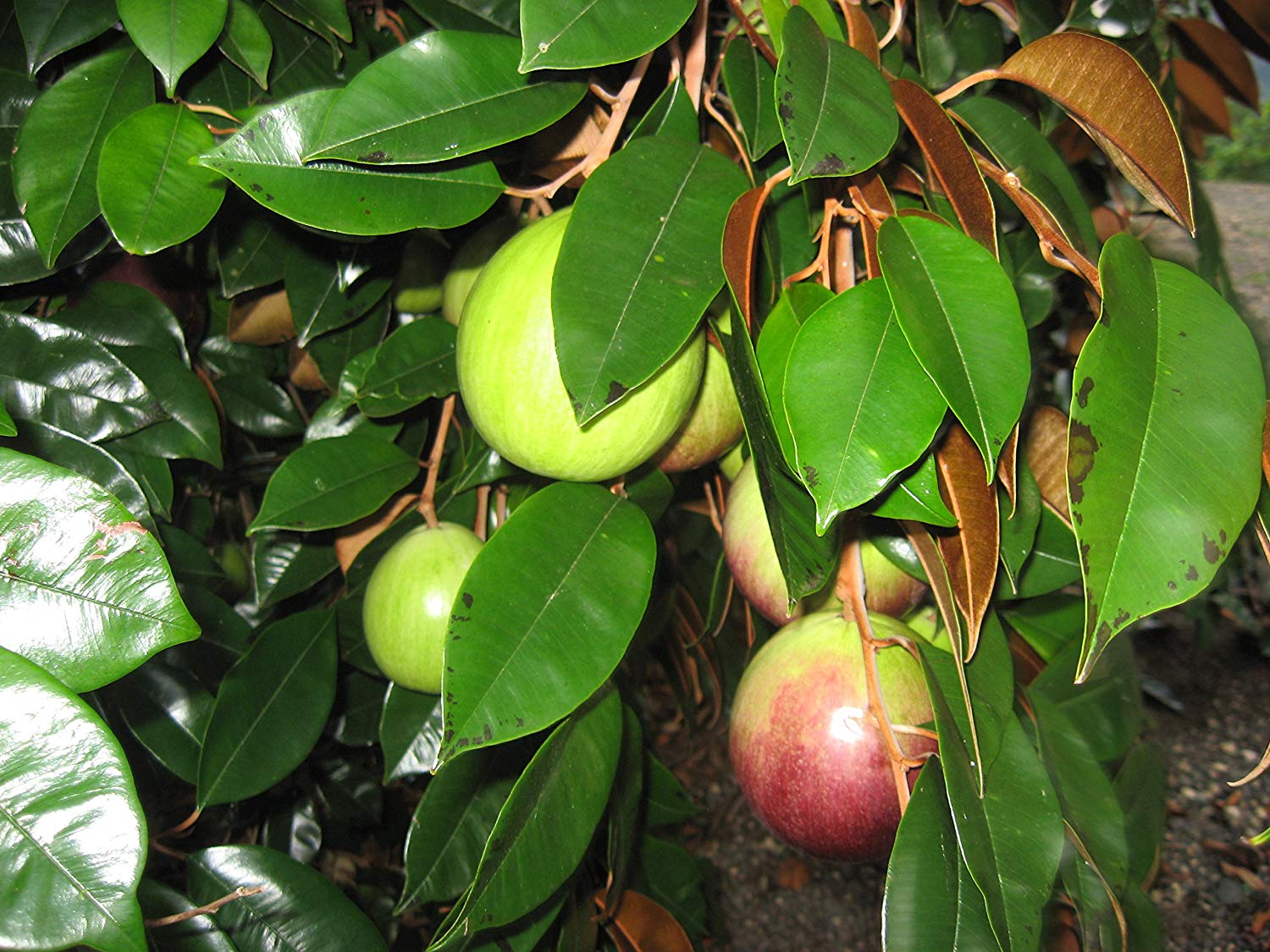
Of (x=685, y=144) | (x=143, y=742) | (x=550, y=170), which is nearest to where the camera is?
(x=685, y=144)

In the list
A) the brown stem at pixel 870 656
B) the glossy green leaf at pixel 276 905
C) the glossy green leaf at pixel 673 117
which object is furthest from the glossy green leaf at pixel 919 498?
the glossy green leaf at pixel 276 905

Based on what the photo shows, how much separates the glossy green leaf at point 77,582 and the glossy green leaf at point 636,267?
19 centimetres

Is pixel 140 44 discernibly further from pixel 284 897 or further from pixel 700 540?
pixel 700 540

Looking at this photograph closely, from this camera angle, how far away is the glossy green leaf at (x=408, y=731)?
0.74 meters

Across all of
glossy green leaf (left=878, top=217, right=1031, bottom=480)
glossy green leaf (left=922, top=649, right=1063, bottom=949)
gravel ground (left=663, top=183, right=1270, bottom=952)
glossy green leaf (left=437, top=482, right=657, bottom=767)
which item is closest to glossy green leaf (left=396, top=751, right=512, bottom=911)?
glossy green leaf (left=437, top=482, right=657, bottom=767)

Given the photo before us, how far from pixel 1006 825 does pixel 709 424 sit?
10.5 inches

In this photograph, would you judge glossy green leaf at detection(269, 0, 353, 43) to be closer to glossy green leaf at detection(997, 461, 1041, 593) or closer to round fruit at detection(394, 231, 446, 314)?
round fruit at detection(394, 231, 446, 314)

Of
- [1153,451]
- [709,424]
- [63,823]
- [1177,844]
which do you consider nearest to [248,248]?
[709,424]

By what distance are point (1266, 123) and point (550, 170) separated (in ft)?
18.6

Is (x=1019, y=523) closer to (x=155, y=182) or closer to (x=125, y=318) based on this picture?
(x=155, y=182)

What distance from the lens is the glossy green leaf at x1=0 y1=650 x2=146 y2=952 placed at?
1.02 feet

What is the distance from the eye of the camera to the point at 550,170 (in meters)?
0.60

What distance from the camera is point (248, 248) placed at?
2.30 feet

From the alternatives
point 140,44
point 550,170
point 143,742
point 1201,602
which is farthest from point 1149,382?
point 1201,602
